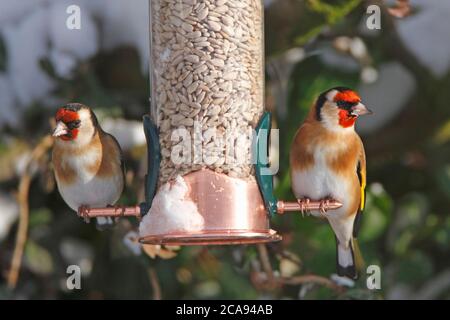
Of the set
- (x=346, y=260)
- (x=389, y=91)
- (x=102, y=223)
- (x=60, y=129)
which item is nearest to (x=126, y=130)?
(x=102, y=223)

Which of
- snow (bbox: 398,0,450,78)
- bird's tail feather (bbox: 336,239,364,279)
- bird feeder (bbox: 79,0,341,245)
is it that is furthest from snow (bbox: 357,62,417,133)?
bird feeder (bbox: 79,0,341,245)

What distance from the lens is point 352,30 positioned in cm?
407

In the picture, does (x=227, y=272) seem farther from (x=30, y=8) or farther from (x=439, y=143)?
(x=30, y=8)

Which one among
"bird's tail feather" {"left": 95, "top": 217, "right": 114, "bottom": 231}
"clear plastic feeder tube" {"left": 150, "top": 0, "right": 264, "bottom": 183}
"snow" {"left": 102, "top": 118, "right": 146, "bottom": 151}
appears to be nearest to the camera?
"clear plastic feeder tube" {"left": 150, "top": 0, "right": 264, "bottom": 183}

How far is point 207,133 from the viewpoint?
2.78 metres

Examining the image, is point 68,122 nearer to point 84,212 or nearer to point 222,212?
point 84,212

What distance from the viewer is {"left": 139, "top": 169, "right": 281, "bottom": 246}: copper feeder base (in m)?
2.69

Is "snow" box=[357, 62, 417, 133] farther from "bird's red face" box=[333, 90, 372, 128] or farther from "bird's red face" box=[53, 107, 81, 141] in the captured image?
"bird's red face" box=[53, 107, 81, 141]

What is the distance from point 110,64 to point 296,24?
0.71 m

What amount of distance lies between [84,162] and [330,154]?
655 millimetres

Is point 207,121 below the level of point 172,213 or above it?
above

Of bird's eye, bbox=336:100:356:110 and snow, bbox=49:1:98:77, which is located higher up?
snow, bbox=49:1:98:77

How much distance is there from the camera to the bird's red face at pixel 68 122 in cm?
295

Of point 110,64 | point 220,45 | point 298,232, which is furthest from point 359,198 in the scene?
point 110,64
